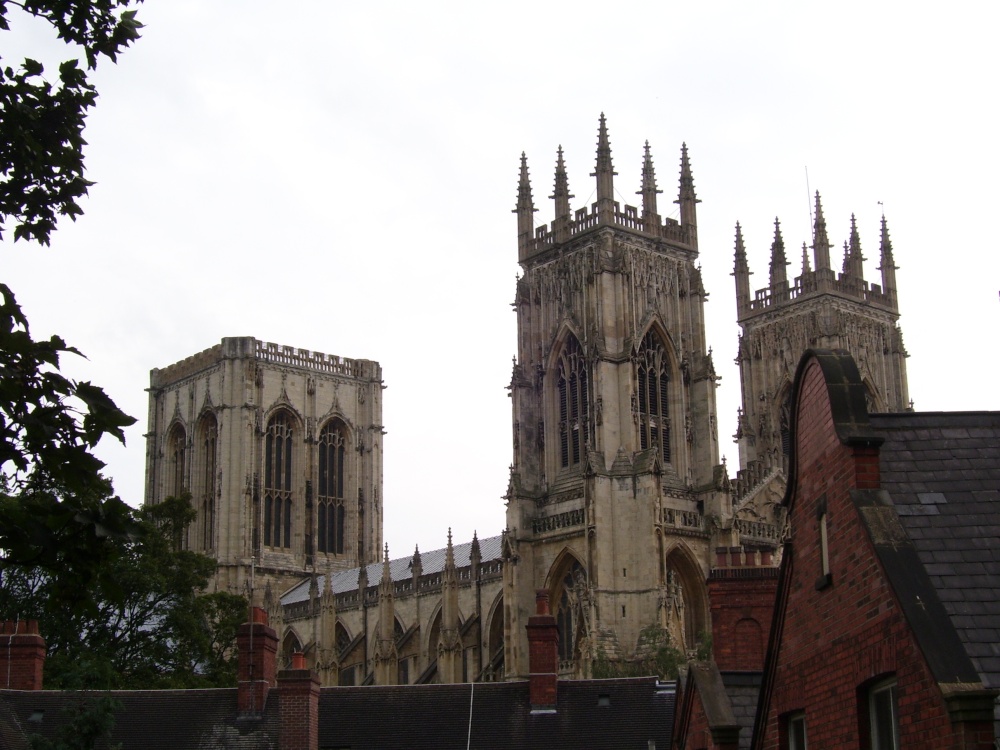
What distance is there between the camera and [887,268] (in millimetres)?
81375

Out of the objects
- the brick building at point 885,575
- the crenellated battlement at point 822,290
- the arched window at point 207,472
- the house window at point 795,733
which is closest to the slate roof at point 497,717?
the house window at point 795,733

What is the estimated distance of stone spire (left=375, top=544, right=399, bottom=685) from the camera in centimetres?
6669

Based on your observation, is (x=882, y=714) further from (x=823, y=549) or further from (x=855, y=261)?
(x=855, y=261)

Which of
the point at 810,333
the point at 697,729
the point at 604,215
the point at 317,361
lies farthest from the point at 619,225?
the point at 697,729

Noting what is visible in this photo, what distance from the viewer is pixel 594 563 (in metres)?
57.2

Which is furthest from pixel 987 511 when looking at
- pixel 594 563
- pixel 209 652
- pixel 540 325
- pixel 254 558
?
pixel 254 558

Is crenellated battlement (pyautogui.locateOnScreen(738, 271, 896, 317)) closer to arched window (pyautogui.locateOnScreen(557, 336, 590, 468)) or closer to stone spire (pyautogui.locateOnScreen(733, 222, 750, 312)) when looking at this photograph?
stone spire (pyautogui.locateOnScreen(733, 222, 750, 312))

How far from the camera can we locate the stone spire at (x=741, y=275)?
268 ft

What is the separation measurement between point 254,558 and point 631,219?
32117 mm

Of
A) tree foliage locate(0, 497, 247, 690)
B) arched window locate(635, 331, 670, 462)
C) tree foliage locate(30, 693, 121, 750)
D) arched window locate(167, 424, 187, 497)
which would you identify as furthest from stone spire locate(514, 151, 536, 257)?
tree foliage locate(30, 693, 121, 750)

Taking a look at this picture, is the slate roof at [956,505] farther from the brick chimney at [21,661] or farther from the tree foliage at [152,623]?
the tree foliage at [152,623]

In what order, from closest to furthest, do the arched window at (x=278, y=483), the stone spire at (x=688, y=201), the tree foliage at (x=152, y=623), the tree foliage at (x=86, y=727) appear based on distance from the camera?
the tree foliage at (x=86, y=727), the tree foliage at (x=152, y=623), the stone spire at (x=688, y=201), the arched window at (x=278, y=483)

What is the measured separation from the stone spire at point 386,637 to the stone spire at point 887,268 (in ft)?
92.7

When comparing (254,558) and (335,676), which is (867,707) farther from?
(254,558)
